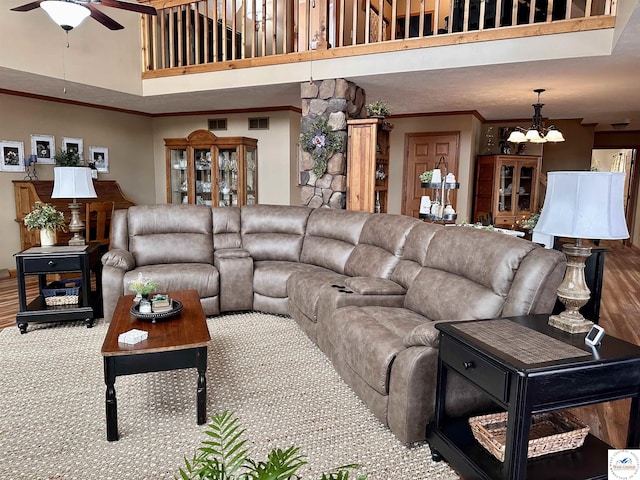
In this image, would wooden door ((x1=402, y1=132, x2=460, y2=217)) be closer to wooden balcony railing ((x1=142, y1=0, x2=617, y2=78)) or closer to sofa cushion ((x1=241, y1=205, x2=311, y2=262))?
wooden balcony railing ((x1=142, y1=0, x2=617, y2=78))

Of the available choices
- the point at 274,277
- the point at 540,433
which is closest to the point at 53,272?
the point at 274,277

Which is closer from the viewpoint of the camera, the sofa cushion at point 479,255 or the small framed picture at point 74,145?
the sofa cushion at point 479,255

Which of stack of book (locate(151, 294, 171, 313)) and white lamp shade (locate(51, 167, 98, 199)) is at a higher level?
white lamp shade (locate(51, 167, 98, 199))

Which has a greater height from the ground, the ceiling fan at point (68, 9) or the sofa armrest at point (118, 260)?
the ceiling fan at point (68, 9)

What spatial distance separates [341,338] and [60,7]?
3169mm

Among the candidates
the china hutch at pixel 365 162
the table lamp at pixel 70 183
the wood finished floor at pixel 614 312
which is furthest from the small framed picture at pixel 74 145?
the china hutch at pixel 365 162

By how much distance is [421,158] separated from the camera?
295 inches

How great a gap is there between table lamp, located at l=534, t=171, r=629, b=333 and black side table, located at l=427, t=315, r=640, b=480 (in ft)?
0.53

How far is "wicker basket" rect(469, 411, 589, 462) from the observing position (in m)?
1.84

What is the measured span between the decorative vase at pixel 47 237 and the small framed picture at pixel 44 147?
2.58 m

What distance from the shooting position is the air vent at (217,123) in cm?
729

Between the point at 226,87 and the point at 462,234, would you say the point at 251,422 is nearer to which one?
the point at 462,234

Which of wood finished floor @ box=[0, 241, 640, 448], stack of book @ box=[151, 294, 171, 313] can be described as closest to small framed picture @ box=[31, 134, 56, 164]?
wood finished floor @ box=[0, 241, 640, 448]

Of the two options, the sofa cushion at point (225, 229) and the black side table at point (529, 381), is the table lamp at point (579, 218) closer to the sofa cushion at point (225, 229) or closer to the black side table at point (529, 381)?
the black side table at point (529, 381)
